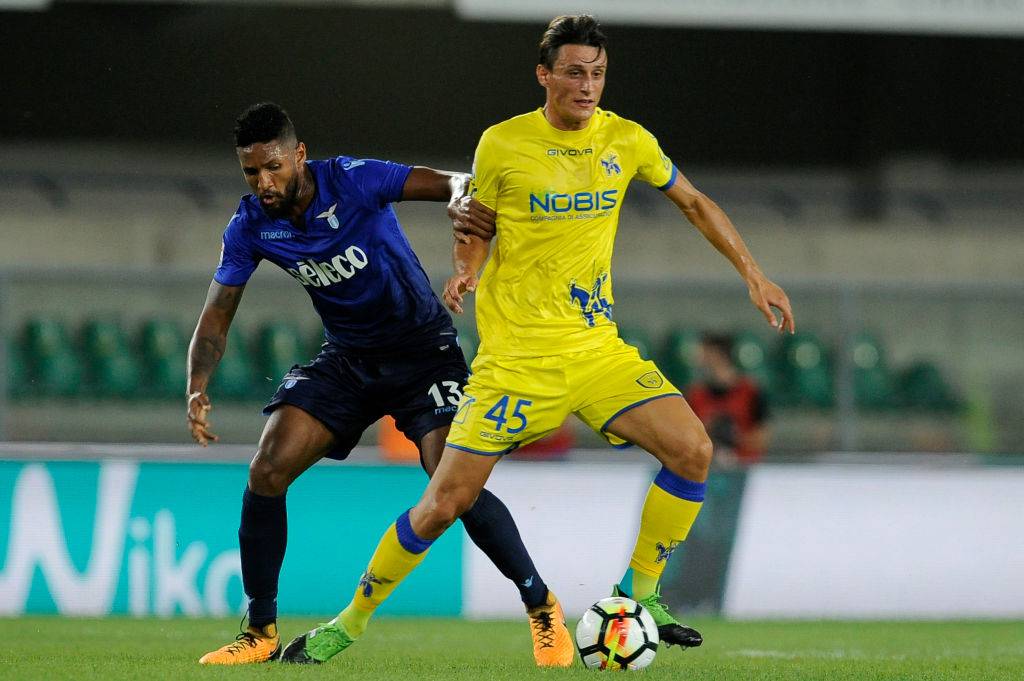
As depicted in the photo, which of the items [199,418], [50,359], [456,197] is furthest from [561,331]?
[50,359]

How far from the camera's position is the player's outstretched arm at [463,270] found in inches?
189

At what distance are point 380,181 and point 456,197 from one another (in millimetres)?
416

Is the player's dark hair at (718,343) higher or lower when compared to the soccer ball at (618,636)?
higher

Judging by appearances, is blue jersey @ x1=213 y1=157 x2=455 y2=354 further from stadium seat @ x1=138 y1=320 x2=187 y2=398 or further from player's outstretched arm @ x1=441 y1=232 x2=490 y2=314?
stadium seat @ x1=138 y1=320 x2=187 y2=398

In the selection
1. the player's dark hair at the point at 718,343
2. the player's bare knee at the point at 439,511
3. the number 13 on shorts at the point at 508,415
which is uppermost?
the number 13 on shorts at the point at 508,415

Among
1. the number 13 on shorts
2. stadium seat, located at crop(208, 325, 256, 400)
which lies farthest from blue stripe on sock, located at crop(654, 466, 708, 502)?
stadium seat, located at crop(208, 325, 256, 400)

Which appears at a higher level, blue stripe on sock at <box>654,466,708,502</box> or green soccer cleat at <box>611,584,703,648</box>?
blue stripe on sock at <box>654,466,708,502</box>

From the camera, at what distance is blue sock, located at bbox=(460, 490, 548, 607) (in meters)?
5.57

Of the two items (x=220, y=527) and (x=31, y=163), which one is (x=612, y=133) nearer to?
(x=220, y=527)

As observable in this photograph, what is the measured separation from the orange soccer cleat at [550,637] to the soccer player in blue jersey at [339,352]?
0.01m

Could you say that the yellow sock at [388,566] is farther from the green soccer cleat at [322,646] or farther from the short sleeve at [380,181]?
the short sleeve at [380,181]

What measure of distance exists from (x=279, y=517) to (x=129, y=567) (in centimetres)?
299

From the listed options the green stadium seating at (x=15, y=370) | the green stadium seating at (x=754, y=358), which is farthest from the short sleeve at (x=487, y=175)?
the green stadium seating at (x=754, y=358)

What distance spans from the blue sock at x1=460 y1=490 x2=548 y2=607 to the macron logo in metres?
0.93
